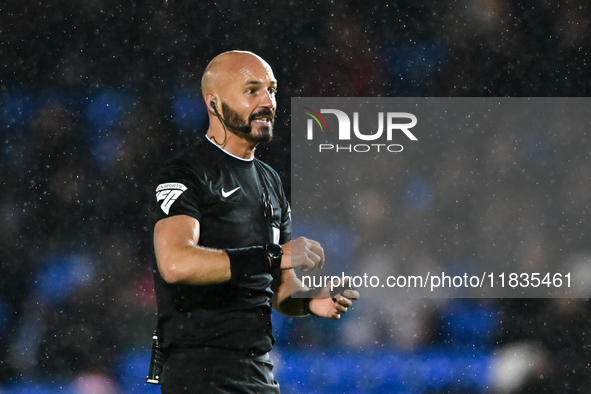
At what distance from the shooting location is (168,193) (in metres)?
2.21

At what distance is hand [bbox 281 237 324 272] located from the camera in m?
2.20

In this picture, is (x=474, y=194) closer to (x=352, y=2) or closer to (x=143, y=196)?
(x=352, y=2)

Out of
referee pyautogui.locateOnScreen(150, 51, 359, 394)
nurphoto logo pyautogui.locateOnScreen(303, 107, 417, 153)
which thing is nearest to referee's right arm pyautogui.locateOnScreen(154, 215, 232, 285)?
referee pyautogui.locateOnScreen(150, 51, 359, 394)

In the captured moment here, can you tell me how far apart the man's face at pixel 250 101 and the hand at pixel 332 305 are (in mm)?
587

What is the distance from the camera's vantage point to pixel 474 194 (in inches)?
200

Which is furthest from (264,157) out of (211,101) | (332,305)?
(332,305)

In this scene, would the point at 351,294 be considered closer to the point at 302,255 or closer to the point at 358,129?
the point at 302,255

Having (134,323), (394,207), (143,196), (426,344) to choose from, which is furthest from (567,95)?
(134,323)

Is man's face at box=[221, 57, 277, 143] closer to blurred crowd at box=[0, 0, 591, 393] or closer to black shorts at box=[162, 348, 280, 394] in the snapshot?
black shorts at box=[162, 348, 280, 394]

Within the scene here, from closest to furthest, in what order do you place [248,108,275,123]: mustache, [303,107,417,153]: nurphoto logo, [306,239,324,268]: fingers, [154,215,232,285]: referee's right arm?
1. [154,215,232,285]: referee's right arm
2. [306,239,324,268]: fingers
3. [248,108,275,123]: mustache
4. [303,107,417,153]: nurphoto logo

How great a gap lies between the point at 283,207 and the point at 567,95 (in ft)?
10.6

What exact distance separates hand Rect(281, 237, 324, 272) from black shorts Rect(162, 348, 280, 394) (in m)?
0.34

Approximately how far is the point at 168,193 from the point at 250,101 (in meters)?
0.47

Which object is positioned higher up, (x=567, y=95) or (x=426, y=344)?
(x=567, y=95)
